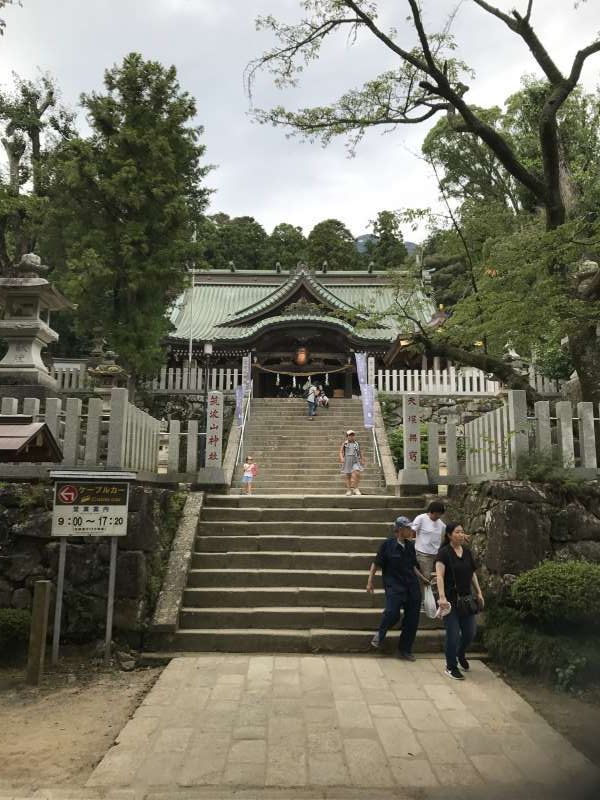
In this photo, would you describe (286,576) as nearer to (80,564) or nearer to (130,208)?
(80,564)

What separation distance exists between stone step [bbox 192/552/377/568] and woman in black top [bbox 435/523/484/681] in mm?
1791

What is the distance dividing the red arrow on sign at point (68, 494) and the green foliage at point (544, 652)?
441 centimetres

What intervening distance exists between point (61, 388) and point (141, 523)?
12540 mm

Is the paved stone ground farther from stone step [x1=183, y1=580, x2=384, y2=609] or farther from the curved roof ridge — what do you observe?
the curved roof ridge

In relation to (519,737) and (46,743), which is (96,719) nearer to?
(46,743)

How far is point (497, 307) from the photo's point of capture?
8.36 metres

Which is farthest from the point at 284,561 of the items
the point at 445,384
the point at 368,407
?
the point at 445,384

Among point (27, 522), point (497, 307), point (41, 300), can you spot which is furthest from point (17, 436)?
point (497, 307)

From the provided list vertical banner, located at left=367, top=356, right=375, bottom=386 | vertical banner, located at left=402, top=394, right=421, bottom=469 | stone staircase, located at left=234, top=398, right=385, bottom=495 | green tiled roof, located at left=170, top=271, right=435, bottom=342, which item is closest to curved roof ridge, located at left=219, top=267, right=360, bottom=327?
green tiled roof, located at left=170, top=271, right=435, bottom=342

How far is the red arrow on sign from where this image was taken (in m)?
5.39

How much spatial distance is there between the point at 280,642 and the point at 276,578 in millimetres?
1019

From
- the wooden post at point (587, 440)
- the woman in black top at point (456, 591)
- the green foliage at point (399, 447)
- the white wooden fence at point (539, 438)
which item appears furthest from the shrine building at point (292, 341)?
the woman in black top at point (456, 591)

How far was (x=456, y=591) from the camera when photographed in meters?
5.05

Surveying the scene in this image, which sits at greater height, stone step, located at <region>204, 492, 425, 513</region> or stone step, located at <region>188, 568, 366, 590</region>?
stone step, located at <region>204, 492, 425, 513</region>
